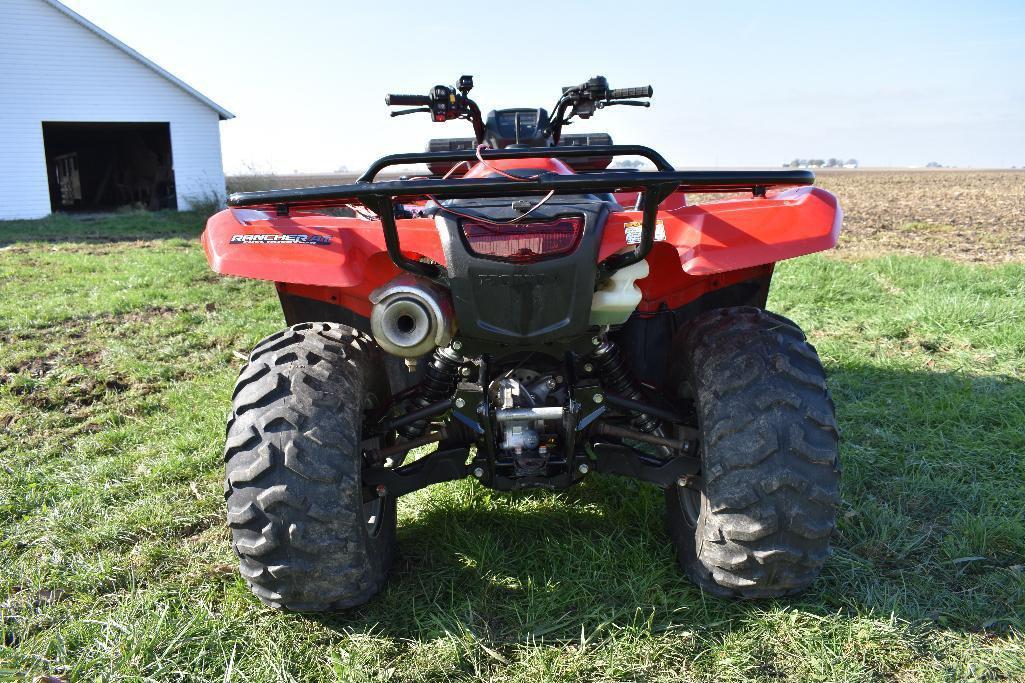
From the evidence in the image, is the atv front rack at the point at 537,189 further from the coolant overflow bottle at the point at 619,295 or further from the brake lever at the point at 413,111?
the brake lever at the point at 413,111

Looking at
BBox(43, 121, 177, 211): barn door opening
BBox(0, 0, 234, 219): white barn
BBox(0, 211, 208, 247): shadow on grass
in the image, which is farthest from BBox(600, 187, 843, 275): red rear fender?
BBox(43, 121, 177, 211): barn door opening

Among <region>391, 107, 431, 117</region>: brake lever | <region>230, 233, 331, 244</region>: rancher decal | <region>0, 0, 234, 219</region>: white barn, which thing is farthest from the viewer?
<region>0, 0, 234, 219</region>: white barn

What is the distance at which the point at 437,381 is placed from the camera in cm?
264

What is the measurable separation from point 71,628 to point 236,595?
0.49 metres

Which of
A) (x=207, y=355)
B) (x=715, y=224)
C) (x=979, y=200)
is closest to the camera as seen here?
(x=715, y=224)

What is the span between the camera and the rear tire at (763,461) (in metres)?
2.26

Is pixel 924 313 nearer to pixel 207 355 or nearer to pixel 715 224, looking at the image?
pixel 715 224

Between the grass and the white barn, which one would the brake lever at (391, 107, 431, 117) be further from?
the white barn

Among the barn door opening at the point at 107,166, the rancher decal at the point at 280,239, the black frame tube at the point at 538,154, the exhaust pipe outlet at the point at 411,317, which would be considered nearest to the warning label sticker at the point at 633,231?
the black frame tube at the point at 538,154

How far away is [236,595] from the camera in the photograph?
257 centimetres

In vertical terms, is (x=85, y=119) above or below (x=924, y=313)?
above

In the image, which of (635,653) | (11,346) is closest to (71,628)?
(635,653)

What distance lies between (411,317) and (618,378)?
84 centimetres

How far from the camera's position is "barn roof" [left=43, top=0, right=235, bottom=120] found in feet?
60.2
